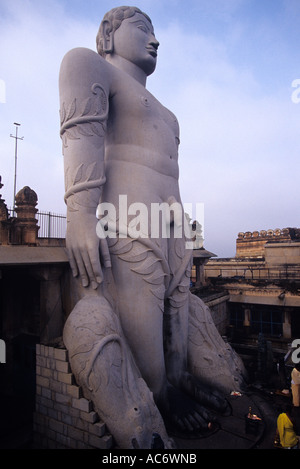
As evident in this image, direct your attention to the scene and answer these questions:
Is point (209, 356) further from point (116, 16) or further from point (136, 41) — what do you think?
point (116, 16)

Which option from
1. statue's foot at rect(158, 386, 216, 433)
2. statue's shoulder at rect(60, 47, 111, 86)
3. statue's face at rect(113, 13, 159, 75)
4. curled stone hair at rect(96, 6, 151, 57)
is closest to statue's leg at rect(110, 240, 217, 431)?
statue's foot at rect(158, 386, 216, 433)

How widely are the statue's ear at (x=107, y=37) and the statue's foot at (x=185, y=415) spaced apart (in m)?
5.18

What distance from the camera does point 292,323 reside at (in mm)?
11984

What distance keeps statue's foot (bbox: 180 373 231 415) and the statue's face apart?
4.93 metres

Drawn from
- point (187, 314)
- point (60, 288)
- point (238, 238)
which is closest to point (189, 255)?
point (187, 314)

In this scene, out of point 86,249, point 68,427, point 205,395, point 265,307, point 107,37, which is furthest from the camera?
point 265,307

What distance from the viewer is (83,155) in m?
3.95

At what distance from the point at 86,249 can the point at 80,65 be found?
2400 mm

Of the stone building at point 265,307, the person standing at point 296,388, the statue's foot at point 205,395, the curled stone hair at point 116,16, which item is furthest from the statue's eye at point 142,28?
the stone building at point 265,307

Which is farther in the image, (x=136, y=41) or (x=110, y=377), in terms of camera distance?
(x=136, y=41)

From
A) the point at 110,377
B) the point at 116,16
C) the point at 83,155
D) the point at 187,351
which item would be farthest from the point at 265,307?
the point at 116,16

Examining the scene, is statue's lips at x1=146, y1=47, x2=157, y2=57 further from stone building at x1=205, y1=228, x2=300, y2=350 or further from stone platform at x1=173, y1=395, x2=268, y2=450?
stone building at x1=205, y1=228, x2=300, y2=350

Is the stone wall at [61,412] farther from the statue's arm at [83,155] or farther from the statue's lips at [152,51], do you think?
the statue's lips at [152,51]

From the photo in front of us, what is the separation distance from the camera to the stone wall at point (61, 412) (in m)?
3.35
